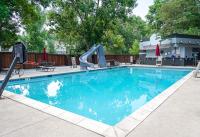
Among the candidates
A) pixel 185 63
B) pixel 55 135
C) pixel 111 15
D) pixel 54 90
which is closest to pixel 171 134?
pixel 55 135

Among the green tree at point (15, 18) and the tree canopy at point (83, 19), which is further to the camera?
the tree canopy at point (83, 19)

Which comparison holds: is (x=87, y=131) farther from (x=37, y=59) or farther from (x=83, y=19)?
(x=83, y=19)

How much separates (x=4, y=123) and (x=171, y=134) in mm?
3256

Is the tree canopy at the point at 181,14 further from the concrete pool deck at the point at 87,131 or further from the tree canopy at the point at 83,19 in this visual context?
the concrete pool deck at the point at 87,131

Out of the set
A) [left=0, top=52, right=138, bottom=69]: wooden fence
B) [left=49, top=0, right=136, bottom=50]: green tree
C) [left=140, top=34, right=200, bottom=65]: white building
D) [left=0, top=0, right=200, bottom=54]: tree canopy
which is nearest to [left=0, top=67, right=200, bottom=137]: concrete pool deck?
[left=0, top=0, right=200, bottom=54]: tree canopy

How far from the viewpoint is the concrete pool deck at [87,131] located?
10.5 feet

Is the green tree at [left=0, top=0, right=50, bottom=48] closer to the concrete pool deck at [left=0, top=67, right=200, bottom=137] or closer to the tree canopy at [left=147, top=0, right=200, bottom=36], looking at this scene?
the concrete pool deck at [left=0, top=67, right=200, bottom=137]

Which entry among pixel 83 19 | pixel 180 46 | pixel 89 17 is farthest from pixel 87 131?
pixel 180 46

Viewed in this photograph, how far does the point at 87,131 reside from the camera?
11.0 feet

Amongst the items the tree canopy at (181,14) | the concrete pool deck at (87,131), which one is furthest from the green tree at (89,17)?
the concrete pool deck at (87,131)

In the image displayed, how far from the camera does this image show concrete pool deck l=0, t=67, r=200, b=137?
3205 mm

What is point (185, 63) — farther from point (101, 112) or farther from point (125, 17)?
point (101, 112)

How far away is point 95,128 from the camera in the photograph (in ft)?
11.4

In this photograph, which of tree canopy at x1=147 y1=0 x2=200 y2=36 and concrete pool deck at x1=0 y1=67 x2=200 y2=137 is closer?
concrete pool deck at x1=0 y1=67 x2=200 y2=137
